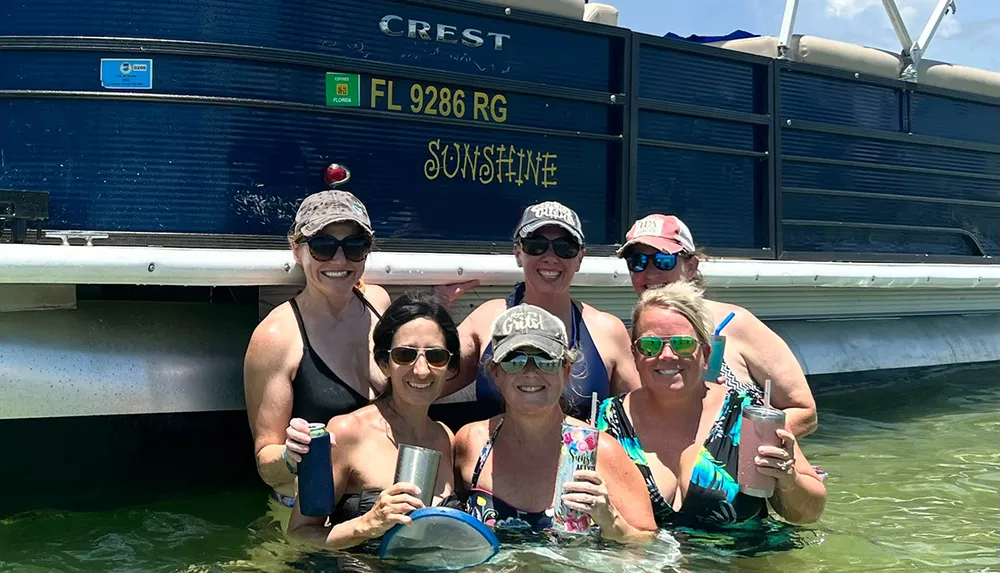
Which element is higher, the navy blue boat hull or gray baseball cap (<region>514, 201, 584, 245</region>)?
the navy blue boat hull

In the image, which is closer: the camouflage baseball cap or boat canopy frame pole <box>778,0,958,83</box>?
the camouflage baseball cap

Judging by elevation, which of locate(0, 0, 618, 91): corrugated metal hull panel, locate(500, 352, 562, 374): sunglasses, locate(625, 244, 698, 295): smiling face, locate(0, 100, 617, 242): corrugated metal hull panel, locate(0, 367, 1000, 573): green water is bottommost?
locate(0, 367, 1000, 573): green water

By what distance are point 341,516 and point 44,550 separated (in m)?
1.28

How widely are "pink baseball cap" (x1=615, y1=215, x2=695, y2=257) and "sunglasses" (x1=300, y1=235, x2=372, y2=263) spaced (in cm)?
94

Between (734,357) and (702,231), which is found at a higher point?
(702,231)

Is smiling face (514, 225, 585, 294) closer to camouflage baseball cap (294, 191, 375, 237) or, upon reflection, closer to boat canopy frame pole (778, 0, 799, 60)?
camouflage baseball cap (294, 191, 375, 237)

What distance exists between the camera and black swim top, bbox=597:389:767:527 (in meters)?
2.77

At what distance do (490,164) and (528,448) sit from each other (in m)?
2.17

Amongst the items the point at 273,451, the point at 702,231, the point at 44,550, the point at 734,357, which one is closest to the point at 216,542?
the point at 44,550

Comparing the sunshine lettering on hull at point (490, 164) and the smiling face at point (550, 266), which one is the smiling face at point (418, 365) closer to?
the smiling face at point (550, 266)

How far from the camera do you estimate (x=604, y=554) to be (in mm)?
2758

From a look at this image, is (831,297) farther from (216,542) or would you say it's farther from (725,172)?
(216,542)

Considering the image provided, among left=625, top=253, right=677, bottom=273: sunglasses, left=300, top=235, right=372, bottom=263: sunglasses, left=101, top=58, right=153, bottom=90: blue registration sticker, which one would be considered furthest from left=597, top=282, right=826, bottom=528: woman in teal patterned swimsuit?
left=101, top=58, right=153, bottom=90: blue registration sticker

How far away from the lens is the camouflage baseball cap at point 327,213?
305 centimetres
